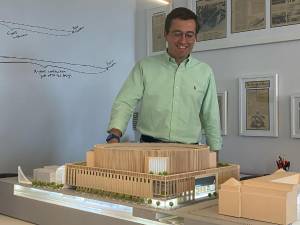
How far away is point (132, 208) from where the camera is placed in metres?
0.99

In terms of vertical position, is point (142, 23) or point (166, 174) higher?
point (142, 23)

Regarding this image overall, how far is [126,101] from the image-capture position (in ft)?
5.41

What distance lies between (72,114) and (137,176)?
5.52 ft

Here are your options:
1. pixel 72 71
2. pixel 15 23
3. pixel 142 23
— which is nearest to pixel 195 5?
pixel 142 23

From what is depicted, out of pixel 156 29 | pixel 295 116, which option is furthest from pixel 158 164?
pixel 156 29

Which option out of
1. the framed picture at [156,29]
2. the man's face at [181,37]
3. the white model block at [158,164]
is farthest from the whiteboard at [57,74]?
the white model block at [158,164]

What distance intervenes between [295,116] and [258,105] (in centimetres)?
21

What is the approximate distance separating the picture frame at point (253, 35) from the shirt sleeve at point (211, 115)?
2.02 feet

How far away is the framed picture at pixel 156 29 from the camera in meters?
2.85

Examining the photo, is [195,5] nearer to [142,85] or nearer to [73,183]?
[142,85]

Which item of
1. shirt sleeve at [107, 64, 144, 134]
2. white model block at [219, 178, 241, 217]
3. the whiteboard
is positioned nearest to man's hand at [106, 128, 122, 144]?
shirt sleeve at [107, 64, 144, 134]

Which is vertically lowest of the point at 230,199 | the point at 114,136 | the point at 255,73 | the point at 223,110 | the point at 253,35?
the point at 230,199

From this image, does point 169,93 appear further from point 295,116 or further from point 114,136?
point 295,116

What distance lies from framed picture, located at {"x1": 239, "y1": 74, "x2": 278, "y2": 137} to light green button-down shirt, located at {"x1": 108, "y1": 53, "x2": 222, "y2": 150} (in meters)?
0.59
